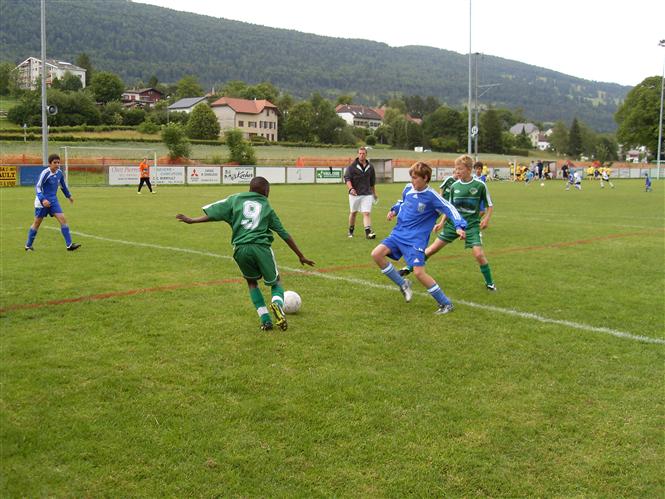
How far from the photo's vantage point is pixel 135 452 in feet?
13.0

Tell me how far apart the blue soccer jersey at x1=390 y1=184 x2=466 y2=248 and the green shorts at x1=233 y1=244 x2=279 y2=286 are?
6.40 feet

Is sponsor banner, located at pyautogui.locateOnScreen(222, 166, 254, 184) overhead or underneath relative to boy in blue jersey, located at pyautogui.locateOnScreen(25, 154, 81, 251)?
overhead

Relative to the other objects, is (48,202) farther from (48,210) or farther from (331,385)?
(331,385)

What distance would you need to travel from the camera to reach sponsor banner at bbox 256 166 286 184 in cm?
4347

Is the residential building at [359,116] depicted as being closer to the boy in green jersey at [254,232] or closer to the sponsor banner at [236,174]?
the sponsor banner at [236,174]

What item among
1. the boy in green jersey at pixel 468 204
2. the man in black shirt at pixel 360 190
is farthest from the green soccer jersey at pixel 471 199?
the man in black shirt at pixel 360 190

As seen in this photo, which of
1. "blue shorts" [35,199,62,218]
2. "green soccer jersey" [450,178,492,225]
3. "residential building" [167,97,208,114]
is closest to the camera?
"green soccer jersey" [450,178,492,225]

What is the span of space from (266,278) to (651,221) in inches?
673

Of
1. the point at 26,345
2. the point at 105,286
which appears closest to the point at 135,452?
the point at 26,345

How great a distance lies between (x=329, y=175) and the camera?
47719mm

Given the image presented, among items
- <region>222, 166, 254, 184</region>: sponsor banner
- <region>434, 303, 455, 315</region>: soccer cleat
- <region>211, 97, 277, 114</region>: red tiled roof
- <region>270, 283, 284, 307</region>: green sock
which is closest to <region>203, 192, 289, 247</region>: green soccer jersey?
<region>270, 283, 284, 307</region>: green sock

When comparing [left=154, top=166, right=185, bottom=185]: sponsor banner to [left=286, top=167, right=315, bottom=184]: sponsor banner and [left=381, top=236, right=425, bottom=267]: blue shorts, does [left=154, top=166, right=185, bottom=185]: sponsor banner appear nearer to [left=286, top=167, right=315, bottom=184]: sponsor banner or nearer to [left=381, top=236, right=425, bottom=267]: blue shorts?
[left=286, top=167, right=315, bottom=184]: sponsor banner

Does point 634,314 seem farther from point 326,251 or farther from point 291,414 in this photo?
point 326,251

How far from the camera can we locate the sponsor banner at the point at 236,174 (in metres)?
42.3
